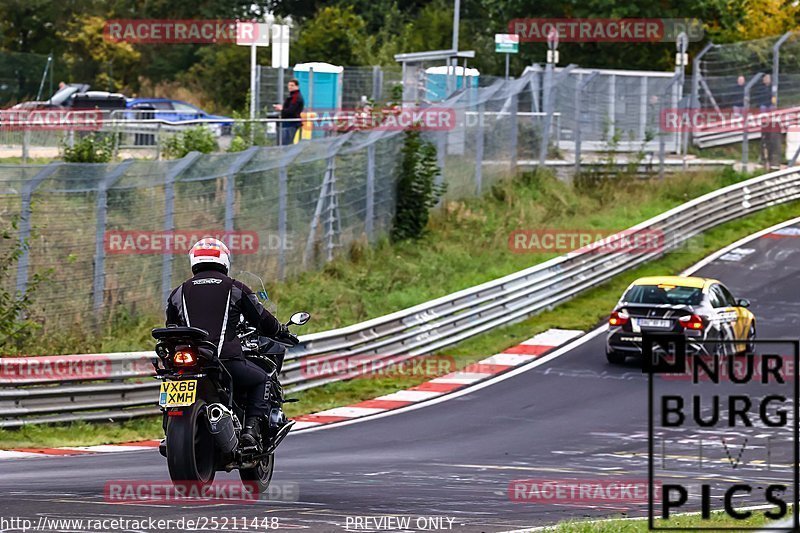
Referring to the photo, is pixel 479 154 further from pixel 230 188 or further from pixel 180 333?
pixel 180 333

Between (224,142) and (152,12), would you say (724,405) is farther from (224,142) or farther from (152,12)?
(152,12)

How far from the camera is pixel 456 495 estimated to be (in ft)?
36.6

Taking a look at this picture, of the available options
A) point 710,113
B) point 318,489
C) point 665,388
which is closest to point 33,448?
point 318,489

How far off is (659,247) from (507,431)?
15.1 m

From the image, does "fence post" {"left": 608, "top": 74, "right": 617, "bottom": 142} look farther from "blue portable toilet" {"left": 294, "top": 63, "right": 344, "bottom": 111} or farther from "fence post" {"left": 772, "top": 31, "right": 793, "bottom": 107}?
"blue portable toilet" {"left": 294, "top": 63, "right": 344, "bottom": 111}

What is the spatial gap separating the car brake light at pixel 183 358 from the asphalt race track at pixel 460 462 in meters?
0.95

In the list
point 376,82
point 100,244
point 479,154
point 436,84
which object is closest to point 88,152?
point 100,244

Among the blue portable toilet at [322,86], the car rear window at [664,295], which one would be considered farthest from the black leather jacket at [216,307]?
the blue portable toilet at [322,86]

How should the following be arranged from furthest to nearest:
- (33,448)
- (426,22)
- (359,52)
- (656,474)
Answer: (426,22)
(359,52)
(33,448)
(656,474)

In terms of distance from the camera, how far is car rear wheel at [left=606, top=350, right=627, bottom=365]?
22.8 meters

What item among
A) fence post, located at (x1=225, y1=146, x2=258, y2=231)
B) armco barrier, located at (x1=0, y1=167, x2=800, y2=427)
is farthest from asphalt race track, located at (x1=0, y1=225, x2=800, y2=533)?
fence post, located at (x1=225, y1=146, x2=258, y2=231)

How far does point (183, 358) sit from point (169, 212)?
1145cm

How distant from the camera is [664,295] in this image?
22.9 m

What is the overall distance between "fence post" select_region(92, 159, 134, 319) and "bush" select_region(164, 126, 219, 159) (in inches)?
317
